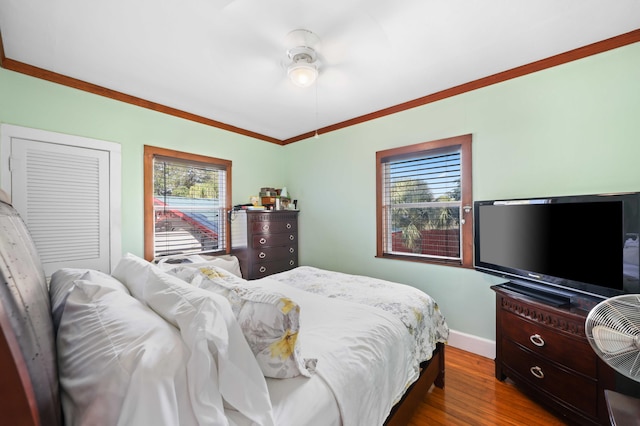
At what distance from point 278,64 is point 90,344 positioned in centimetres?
215

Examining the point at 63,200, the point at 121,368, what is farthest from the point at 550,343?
the point at 63,200

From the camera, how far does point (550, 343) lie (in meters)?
1.71

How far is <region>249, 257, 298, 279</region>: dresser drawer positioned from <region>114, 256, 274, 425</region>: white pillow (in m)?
2.31

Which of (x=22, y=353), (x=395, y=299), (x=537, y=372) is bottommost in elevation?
(x=537, y=372)

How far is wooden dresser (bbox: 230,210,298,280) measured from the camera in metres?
3.25

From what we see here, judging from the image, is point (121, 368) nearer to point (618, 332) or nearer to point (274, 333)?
point (274, 333)

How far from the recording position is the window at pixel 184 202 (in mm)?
2822

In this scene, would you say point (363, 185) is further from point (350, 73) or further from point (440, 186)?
point (350, 73)

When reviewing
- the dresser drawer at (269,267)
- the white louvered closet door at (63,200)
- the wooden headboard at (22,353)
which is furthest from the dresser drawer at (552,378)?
the white louvered closet door at (63,200)

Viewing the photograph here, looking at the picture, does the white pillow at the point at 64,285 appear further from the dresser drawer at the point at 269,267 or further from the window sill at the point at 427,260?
the window sill at the point at 427,260

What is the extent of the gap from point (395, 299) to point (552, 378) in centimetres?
112

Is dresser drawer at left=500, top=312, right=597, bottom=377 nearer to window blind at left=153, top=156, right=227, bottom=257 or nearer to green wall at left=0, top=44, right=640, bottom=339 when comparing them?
green wall at left=0, top=44, right=640, bottom=339

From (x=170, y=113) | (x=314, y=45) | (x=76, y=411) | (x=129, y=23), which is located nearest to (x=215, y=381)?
(x=76, y=411)

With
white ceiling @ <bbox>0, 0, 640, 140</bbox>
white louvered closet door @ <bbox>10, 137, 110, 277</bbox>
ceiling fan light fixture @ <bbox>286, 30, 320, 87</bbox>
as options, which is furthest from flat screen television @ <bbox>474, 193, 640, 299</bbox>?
white louvered closet door @ <bbox>10, 137, 110, 277</bbox>
